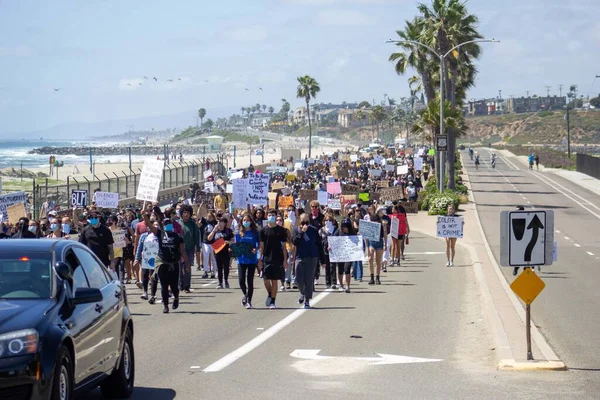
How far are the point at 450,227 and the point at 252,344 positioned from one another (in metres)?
14.4

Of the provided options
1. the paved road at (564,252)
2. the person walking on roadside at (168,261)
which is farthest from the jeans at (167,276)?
the paved road at (564,252)

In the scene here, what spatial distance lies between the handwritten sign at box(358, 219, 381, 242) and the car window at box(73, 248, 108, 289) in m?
13.7

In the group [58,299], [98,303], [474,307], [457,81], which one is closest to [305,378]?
[98,303]

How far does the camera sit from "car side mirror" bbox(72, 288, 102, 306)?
26.5 feet

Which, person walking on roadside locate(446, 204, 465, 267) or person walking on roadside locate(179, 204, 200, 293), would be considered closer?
person walking on roadside locate(179, 204, 200, 293)

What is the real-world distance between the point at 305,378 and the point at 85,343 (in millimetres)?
3233

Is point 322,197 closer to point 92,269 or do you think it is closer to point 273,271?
point 273,271

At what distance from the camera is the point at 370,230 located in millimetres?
23062

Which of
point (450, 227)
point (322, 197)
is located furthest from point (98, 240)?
point (322, 197)

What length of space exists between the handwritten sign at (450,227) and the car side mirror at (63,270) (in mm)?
19795

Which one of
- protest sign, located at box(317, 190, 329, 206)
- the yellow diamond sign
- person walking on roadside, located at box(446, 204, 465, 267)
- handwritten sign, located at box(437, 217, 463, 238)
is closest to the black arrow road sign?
the yellow diamond sign

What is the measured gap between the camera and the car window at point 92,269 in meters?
9.11

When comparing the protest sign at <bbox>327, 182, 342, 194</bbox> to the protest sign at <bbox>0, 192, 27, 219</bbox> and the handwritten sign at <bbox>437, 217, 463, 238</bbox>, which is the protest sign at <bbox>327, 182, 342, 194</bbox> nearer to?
the handwritten sign at <bbox>437, 217, 463, 238</bbox>

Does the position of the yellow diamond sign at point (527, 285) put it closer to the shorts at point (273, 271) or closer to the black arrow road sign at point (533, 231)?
the black arrow road sign at point (533, 231)
